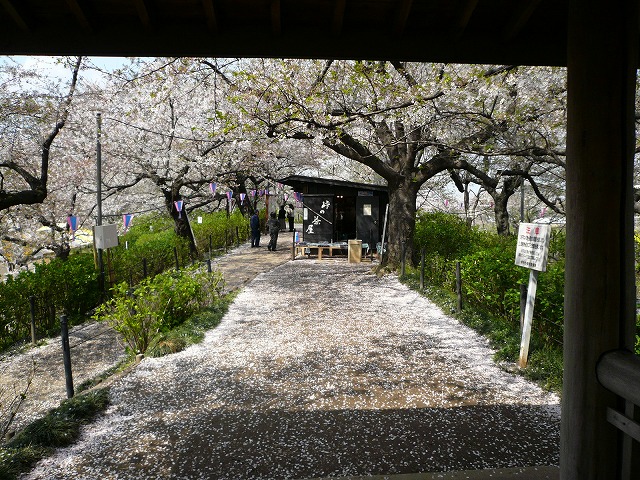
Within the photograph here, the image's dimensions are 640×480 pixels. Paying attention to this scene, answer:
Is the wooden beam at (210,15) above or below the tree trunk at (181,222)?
above

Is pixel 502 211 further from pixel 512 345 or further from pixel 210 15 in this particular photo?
pixel 210 15

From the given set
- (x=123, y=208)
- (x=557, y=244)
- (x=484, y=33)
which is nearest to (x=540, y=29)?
(x=484, y=33)

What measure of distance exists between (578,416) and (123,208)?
90.5 feet

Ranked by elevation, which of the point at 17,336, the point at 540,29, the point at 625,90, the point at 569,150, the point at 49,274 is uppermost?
the point at 540,29

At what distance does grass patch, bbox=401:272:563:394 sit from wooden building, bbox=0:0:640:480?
3.19 metres

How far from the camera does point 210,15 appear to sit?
2871 millimetres

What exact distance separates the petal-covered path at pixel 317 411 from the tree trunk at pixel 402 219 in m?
5.78

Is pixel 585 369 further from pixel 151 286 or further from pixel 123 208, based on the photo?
pixel 123 208

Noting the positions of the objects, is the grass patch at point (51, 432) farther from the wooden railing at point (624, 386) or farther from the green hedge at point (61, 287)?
the wooden railing at point (624, 386)

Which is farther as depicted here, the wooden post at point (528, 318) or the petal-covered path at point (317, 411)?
the wooden post at point (528, 318)

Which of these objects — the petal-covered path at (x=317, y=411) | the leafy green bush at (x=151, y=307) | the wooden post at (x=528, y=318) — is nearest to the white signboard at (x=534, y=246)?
the wooden post at (x=528, y=318)

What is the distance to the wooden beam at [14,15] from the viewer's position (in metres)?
2.69

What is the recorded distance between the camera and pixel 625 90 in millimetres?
2318

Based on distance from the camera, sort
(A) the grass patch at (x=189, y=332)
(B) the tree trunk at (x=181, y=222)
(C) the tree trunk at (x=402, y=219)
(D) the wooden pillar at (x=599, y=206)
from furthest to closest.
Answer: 1. (B) the tree trunk at (x=181, y=222)
2. (C) the tree trunk at (x=402, y=219)
3. (A) the grass patch at (x=189, y=332)
4. (D) the wooden pillar at (x=599, y=206)
